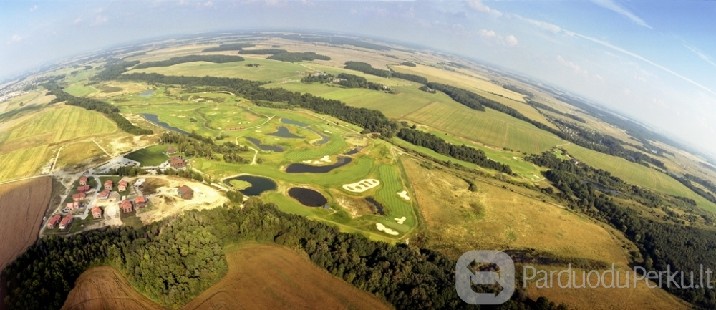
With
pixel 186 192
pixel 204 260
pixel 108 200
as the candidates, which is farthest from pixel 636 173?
pixel 108 200

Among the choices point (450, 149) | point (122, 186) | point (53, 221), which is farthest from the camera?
point (450, 149)

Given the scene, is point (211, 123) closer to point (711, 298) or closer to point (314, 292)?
point (314, 292)

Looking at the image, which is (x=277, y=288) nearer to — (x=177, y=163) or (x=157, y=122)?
(x=177, y=163)

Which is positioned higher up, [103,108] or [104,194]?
[103,108]

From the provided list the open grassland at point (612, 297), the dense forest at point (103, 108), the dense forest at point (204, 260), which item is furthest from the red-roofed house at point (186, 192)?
the open grassland at point (612, 297)

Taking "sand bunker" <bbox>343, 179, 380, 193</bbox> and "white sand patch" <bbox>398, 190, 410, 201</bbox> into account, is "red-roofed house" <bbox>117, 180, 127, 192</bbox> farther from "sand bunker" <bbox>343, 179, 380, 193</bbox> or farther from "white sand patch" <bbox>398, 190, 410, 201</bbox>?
"white sand patch" <bbox>398, 190, 410, 201</bbox>

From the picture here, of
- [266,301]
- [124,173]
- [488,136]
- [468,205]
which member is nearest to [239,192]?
[124,173]

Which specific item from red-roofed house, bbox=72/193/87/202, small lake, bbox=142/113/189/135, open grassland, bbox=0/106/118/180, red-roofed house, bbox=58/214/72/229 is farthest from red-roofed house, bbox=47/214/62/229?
small lake, bbox=142/113/189/135
